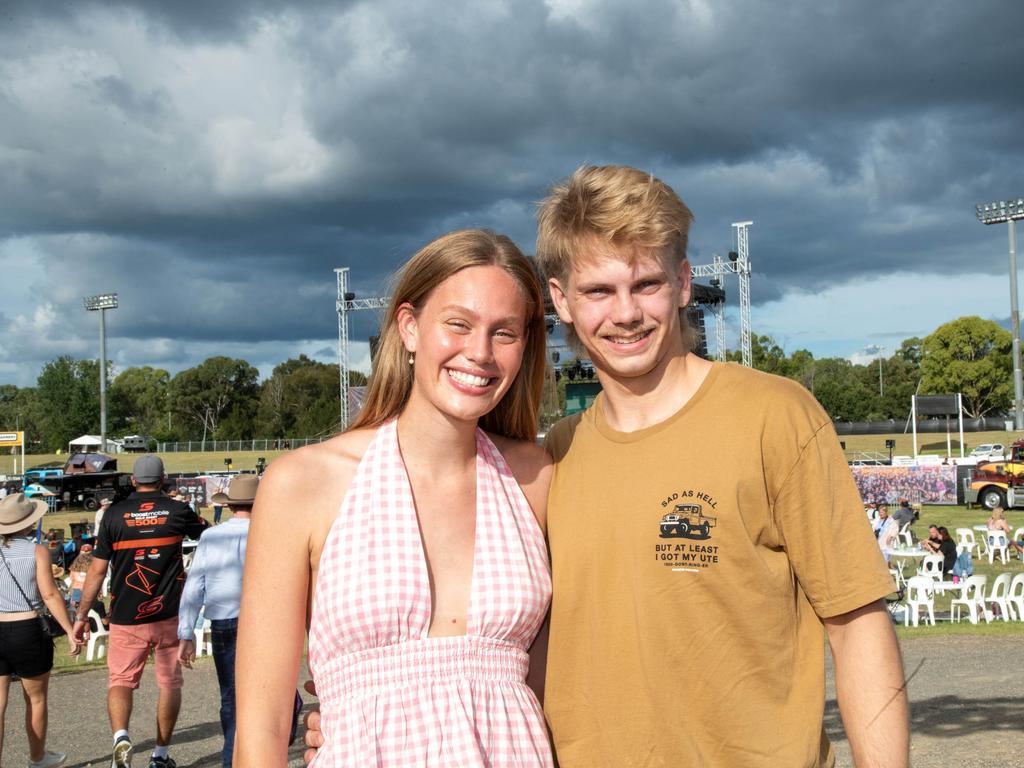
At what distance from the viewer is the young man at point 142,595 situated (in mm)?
6492

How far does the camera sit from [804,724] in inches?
77.0

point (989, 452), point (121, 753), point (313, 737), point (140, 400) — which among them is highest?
point (140, 400)

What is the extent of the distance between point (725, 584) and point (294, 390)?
80439mm

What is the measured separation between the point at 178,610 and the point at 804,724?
227 inches

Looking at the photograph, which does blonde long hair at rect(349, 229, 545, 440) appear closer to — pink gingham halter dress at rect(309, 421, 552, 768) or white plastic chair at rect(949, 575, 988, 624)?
pink gingham halter dress at rect(309, 421, 552, 768)

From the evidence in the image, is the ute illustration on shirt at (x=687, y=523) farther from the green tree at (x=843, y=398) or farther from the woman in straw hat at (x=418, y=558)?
the green tree at (x=843, y=398)

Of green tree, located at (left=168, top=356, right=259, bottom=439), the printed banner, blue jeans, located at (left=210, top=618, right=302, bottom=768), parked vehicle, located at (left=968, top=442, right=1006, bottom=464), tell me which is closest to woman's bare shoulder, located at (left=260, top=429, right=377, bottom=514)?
blue jeans, located at (left=210, top=618, right=302, bottom=768)

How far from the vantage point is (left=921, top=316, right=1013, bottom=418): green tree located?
7069cm

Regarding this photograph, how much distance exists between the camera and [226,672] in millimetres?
6102

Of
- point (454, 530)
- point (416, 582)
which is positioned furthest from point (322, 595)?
point (454, 530)

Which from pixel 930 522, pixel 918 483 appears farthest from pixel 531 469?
pixel 918 483

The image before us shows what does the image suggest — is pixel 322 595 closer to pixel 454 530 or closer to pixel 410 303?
pixel 454 530

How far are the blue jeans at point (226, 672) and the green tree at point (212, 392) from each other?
3189 inches

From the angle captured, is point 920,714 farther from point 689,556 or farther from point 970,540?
point 970,540
